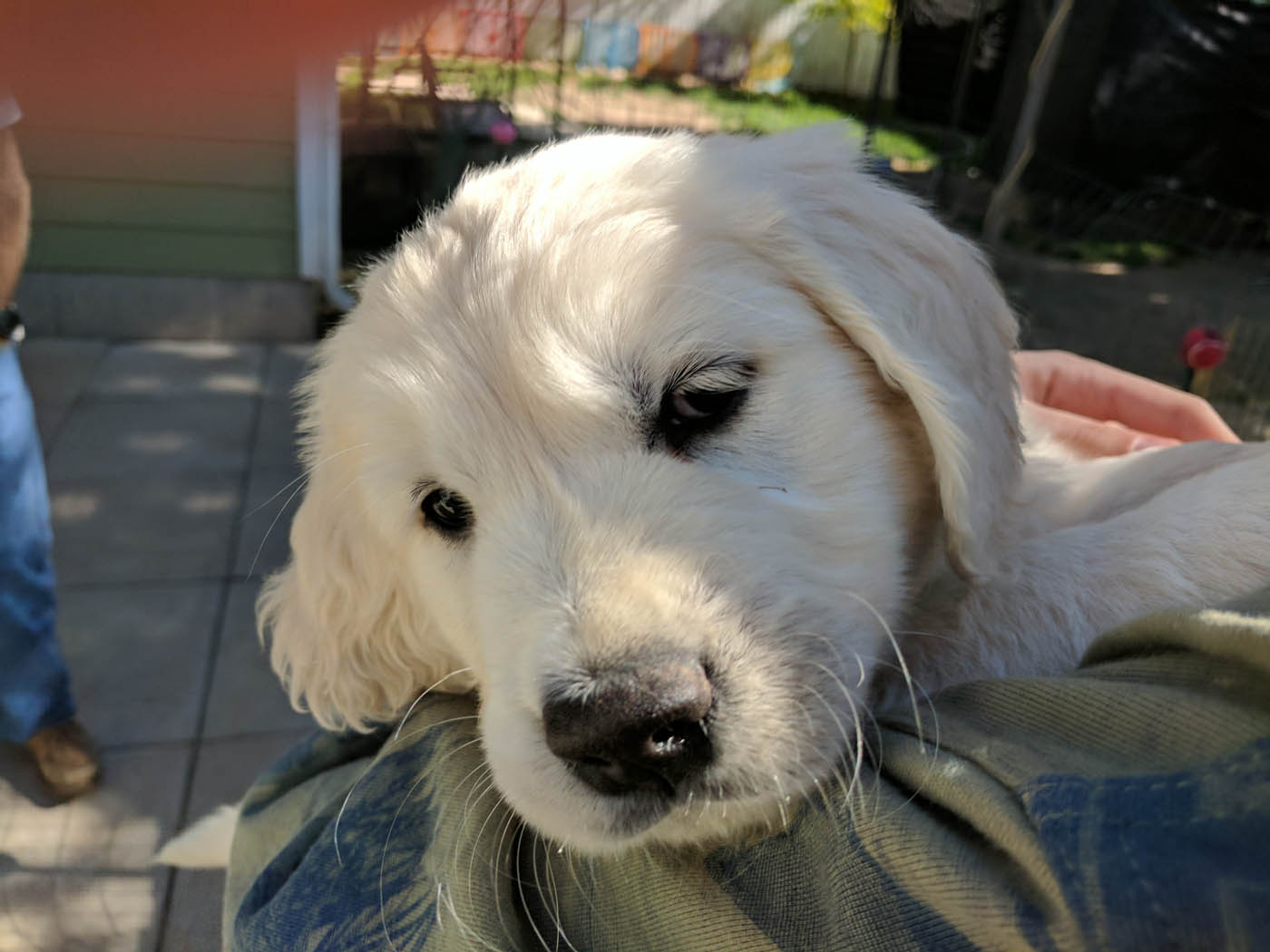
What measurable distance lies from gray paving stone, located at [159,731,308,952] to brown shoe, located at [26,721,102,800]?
404 mm

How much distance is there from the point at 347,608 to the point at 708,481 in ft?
3.23

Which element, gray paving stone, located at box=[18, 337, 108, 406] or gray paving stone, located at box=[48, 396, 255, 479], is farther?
gray paving stone, located at box=[18, 337, 108, 406]

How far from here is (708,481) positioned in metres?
1.59

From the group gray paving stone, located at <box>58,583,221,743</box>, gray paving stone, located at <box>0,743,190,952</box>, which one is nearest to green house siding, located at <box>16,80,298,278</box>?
gray paving stone, located at <box>58,583,221,743</box>

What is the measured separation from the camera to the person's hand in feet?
9.08

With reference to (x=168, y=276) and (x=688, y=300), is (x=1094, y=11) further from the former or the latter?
(x=688, y=300)

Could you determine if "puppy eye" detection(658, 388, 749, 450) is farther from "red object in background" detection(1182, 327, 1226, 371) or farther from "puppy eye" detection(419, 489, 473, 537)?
"red object in background" detection(1182, 327, 1226, 371)

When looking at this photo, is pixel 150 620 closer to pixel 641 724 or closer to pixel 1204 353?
pixel 641 724

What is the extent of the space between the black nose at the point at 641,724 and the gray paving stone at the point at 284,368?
20.1 feet

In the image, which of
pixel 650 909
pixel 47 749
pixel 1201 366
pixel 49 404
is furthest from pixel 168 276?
pixel 650 909

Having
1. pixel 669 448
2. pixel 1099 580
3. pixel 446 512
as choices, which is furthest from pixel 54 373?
pixel 1099 580

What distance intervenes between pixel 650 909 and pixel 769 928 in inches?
8.4

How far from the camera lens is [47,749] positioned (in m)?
3.85

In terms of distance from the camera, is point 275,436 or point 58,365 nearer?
point 275,436
